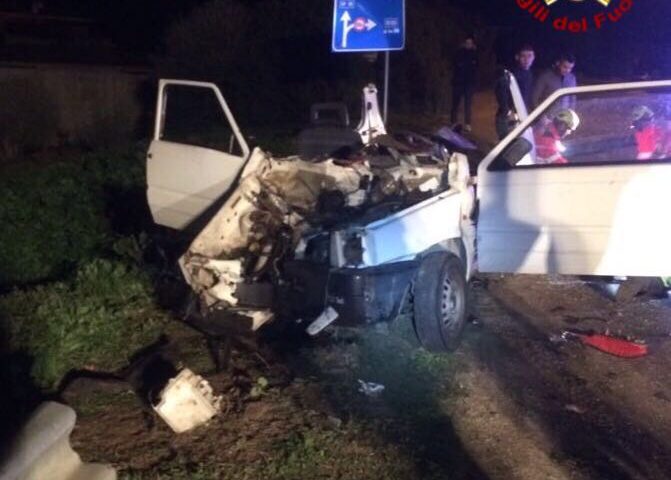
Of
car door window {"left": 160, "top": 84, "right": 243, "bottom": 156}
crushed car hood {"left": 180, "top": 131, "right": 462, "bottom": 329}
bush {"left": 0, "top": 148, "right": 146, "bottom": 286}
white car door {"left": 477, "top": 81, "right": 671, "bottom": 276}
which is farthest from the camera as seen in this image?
car door window {"left": 160, "top": 84, "right": 243, "bottom": 156}

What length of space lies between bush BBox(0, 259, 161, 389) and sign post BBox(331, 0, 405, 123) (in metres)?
4.48

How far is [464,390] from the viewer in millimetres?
5340

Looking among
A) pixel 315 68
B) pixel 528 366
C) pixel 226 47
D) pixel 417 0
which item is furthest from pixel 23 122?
pixel 528 366

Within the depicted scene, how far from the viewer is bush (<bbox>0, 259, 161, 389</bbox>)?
5266mm

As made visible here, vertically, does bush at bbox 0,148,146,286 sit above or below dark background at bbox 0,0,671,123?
below

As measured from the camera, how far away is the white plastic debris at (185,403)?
4.66 meters

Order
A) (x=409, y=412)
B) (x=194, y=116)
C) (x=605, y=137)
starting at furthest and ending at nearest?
(x=194, y=116)
(x=605, y=137)
(x=409, y=412)

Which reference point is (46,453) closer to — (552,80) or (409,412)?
(409,412)

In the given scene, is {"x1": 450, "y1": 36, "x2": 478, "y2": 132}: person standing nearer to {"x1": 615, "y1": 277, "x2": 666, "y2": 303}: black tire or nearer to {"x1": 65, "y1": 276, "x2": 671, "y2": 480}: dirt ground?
{"x1": 615, "y1": 277, "x2": 666, "y2": 303}: black tire

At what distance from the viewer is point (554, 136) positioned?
23.3 ft

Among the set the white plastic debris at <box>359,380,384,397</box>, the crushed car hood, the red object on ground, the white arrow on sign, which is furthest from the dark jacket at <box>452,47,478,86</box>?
the white plastic debris at <box>359,380,384,397</box>

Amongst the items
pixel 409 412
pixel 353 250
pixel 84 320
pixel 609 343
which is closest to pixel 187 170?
pixel 84 320

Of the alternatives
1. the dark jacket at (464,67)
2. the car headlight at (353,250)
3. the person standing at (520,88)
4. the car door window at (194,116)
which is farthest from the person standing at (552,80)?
the car headlight at (353,250)

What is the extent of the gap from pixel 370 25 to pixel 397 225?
17.9 feet
